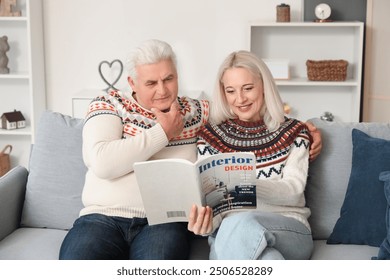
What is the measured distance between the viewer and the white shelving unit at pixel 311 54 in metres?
4.86

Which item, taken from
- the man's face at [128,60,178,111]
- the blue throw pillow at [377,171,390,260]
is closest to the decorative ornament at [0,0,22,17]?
the man's face at [128,60,178,111]

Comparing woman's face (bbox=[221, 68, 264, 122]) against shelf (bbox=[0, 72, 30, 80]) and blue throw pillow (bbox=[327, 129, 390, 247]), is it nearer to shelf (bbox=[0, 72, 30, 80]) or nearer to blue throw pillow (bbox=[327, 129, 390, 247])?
blue throw pillow (bbox=[327, 129, 390, 247])

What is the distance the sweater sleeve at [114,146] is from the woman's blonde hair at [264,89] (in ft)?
0.88

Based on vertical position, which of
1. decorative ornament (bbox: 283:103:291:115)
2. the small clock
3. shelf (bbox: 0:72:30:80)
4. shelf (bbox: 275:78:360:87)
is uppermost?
the small clock

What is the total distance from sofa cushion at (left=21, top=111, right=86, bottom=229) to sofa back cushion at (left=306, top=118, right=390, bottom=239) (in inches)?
33.8

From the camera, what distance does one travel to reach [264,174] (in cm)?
254

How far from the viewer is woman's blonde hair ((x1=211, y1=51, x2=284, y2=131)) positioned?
8.49ft

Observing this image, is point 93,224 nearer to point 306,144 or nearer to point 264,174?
point 264,174

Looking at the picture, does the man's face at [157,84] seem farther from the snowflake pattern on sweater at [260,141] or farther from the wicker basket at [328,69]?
the wicker basket at [328,69]

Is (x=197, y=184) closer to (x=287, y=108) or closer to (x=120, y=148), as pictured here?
(x=120, y=148)

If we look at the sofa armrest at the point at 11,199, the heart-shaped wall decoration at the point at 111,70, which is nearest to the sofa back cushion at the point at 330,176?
the sofa armrest at the point at 11,199

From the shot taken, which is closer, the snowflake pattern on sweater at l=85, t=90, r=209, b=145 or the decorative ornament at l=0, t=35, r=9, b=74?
the snowflake pattern on sweater at l=85, t=90, r=209, b=145

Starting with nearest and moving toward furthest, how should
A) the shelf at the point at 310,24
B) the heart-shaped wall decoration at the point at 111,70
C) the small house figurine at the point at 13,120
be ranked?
the shelf at the point at 310,24
the small house figurine at the point at 13,120
the heart-shaped wall decoration at the point at 111,70
